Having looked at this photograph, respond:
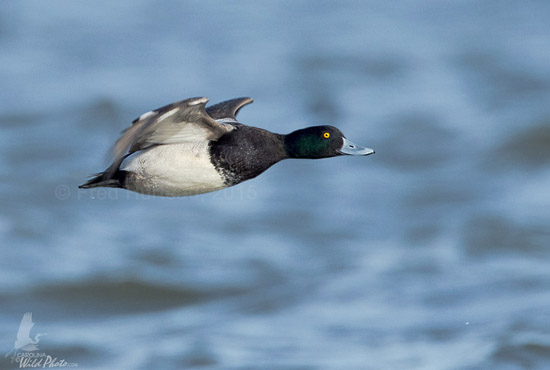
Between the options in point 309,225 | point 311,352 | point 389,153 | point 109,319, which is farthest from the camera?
point 389,153

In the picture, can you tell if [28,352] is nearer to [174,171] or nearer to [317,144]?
[174,171]

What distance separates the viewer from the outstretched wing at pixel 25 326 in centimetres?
2038

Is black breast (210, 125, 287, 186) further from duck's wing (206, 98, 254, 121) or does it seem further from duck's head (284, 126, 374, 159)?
duck's wing (206, 98, 254, 121)

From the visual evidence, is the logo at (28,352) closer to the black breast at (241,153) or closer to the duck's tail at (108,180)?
the duck's tail at (108,180)

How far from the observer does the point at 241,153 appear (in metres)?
8.28

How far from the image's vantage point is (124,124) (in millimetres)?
27531

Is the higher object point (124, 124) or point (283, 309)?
point (124, 124)

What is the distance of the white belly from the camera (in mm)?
8250

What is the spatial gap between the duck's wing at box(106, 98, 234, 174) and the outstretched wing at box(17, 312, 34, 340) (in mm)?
12694

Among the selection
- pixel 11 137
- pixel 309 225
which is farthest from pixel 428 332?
pixel 11 137

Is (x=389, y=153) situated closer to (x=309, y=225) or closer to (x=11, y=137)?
(x=309, y=225)

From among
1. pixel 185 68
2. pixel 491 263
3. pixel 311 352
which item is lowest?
pixel 311 352

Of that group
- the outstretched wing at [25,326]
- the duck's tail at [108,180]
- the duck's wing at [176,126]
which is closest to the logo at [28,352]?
the outstretched wing at [25,326]

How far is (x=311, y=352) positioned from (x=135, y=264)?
589 cm
